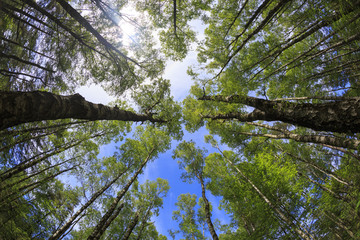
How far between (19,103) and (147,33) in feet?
20.4

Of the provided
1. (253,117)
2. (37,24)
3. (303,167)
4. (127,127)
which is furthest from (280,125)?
(37,24)

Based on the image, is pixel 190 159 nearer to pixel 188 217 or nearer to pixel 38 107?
pixel 188 217

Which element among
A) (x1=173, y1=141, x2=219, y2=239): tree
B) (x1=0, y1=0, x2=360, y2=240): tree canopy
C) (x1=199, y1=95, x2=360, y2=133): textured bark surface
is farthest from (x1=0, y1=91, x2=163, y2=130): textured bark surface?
(x1=173, y1=141, x2=219, y2=239): tree

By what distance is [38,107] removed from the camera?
1943 mm

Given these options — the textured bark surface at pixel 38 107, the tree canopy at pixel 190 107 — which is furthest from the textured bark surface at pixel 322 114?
the textured bark surface at pixel 38 107

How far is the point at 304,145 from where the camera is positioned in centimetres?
977

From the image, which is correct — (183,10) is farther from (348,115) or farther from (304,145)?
(304,145)

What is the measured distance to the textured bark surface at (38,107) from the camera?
1.63m

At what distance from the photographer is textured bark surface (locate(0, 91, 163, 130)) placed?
163 cm

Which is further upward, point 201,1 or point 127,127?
point 201,1

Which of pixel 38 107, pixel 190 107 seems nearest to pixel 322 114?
pixel 38 107

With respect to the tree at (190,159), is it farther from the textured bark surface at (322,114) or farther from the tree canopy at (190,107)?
the textured bark surface at (322,114)

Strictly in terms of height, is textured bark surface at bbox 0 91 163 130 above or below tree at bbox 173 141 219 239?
below

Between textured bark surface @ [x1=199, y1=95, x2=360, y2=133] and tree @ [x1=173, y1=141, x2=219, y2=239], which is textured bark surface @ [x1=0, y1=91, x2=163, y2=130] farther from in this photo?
tree @ [x1=173, y1=141, x2=219, y2=239]
